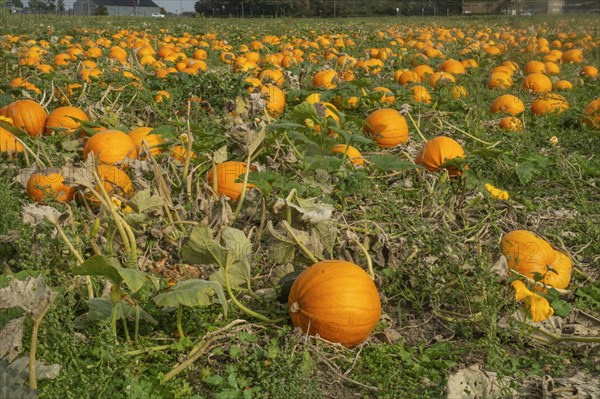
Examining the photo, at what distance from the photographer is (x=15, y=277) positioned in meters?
3.00

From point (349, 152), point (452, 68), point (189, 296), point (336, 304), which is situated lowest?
point (336, 304)

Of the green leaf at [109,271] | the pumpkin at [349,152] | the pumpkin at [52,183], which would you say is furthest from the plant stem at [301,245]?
the pumpkin at [349,152]

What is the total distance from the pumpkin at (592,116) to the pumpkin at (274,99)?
3.38 meters

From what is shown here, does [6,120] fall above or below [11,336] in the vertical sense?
above

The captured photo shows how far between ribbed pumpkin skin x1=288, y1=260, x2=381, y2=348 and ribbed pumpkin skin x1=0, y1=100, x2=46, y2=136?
4.01m

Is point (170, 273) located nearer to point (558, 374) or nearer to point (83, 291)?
point (83, 291)

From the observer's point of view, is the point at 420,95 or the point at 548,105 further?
the point at 420,95

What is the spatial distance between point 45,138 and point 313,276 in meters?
3.91

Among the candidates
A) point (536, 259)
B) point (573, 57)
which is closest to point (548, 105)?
point (536, 259)

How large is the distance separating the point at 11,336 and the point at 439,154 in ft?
12.1

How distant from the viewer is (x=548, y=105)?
7812 mm

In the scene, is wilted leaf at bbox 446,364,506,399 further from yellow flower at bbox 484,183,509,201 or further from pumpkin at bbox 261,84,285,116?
pumpkin at bbox 261,84,285,116

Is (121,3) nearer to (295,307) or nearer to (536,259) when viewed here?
(536,259)

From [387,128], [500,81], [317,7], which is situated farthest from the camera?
[317,7]
